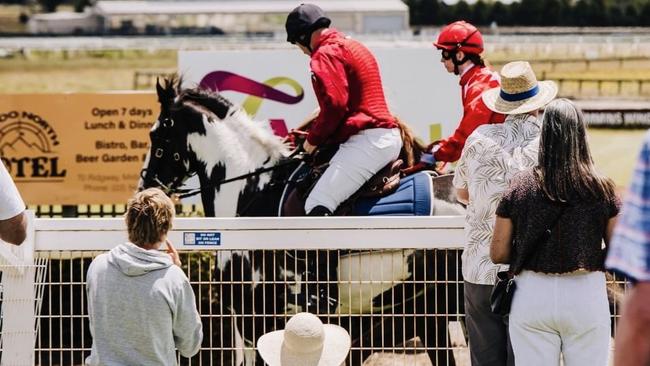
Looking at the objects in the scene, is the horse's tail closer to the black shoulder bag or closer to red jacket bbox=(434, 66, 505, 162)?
red jacket bbox=(434, 66, 505, 162)

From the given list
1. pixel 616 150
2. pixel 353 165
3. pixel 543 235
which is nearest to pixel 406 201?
pixel 353 165

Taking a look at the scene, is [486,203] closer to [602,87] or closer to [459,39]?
[459,39]

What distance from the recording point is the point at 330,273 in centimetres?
616

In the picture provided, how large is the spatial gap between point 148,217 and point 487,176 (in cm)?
150

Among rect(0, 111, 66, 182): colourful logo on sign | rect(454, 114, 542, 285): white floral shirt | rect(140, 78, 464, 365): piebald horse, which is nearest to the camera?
rect(454, 114, 542, 285): white floral shirt

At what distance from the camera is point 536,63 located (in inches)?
1802

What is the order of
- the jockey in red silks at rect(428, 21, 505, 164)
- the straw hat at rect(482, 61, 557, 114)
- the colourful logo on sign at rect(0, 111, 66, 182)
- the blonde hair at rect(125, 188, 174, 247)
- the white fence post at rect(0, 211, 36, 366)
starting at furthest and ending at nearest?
the colourful logo on sign at rect(0, 111, 66, 182) < the jockey in red silks at rect(428, 21, 505, 164) < the white fence post at rect(0, 211, 36, 366) < the straw hat at rect(482, 61, 557, 114) < the blonde hair at rect(125, 188, 174, 247)

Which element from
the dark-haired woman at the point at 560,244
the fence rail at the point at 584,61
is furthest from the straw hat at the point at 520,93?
the fence rail at the point at 584,61

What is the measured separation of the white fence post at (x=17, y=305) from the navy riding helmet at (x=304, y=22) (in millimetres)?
2191

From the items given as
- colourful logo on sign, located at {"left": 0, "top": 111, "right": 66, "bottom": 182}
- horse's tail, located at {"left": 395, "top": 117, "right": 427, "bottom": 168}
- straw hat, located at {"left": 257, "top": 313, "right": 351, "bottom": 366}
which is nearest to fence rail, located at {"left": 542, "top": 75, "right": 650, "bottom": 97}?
colourful logo on sign, located at {"left": 0, "top": 111, "right": 66, "bottom": 182}

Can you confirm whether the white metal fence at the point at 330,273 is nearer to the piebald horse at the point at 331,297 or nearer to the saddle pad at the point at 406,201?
the piebald horse at the point at 331,297

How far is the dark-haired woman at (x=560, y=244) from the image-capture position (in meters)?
4.56

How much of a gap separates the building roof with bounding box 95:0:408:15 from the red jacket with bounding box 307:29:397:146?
230 feet

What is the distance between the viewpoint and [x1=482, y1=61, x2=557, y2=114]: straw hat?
5406 mm
